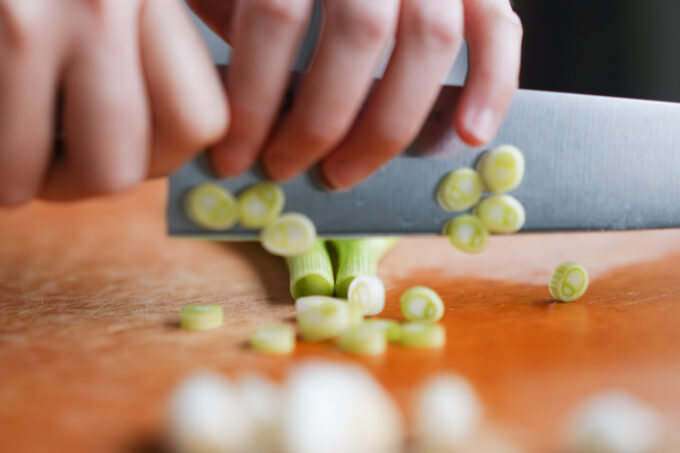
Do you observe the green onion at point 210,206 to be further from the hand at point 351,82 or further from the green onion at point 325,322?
the green onion at point 325,322

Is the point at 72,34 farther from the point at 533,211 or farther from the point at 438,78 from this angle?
the point at 533,211

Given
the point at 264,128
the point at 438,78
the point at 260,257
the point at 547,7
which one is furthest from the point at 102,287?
the point at 547,7

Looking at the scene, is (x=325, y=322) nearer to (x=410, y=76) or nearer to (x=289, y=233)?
(x=289, y=233)

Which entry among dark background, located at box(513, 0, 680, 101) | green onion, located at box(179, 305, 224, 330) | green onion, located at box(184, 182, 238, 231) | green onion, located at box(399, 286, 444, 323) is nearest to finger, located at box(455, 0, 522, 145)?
green onion, located at box(399, 286, 444, 323)

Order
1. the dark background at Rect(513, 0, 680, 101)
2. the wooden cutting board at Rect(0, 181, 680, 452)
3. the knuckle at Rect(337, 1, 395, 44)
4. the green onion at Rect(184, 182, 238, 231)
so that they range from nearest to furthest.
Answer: the wooden cutting board at Rect(0, 181, 680, 452) → the knuckle at Rect(337, 1, 395, 44) → the green onion at Rect(184, 182, 238, 231) → the dark background at Rect(513, 0, 680, 101)

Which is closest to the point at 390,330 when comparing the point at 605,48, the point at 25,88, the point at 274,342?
the point at 274,342

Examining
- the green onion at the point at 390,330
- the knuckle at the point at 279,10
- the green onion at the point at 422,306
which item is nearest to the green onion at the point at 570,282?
the green onion at the point at 422,306

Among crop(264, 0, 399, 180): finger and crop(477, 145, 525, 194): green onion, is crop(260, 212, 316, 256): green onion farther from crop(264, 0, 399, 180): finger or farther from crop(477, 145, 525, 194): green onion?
crop(477, 145, 525, 194): green onion
